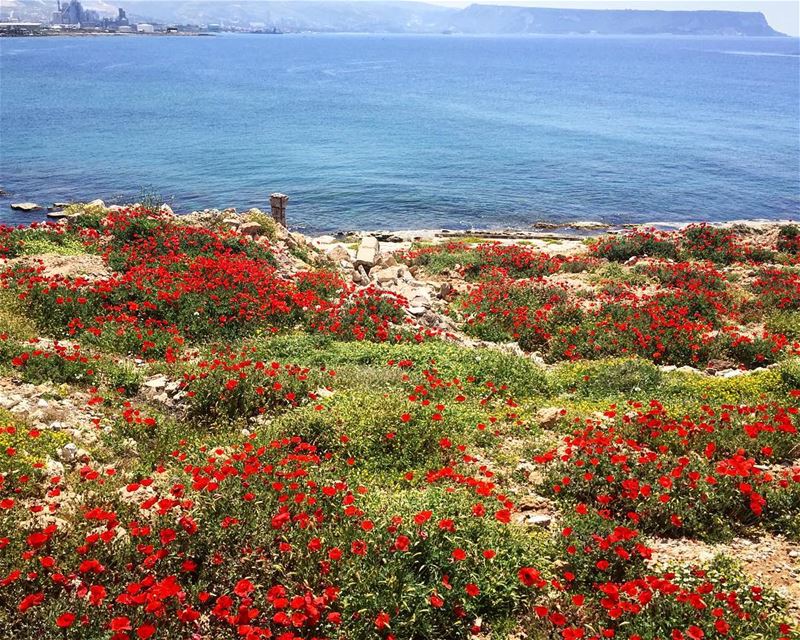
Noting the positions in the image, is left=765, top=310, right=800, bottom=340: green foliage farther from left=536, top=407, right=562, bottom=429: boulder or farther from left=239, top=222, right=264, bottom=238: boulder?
left=239, top=222, right=264, bottom=238: boulder

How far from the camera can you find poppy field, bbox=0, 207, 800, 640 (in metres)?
5.69

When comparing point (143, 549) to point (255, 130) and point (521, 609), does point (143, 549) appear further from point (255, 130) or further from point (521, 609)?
point (255, 130)

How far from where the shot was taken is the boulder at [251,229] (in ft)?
70.9

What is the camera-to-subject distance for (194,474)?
6.93m

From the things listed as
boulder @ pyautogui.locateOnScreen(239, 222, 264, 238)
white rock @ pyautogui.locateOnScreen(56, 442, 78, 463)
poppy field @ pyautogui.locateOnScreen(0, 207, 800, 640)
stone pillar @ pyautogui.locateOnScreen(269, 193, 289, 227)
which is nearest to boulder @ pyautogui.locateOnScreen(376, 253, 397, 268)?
stone pillar @ pyautogui.locateOnScreen(269, 193, 289, 227)

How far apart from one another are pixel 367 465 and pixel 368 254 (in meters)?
18.0

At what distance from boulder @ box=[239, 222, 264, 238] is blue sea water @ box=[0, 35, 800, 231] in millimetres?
17545

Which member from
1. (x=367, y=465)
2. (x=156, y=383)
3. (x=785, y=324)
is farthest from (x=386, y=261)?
(x=367, y=465)

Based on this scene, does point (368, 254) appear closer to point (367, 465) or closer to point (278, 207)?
point (278, 207)

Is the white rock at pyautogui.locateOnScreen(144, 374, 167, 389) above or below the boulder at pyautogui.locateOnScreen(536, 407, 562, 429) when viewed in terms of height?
above

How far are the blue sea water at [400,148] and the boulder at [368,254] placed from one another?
13.2 metres

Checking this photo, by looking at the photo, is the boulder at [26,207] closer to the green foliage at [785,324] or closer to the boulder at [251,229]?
the boulder at [251,229]

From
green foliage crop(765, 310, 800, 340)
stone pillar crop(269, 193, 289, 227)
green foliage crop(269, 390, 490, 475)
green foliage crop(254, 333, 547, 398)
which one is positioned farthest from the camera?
stone pillar crop(269, 193, 289, 227)

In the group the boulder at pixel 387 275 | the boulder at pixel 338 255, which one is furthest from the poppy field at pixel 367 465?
the boulder at pixel 338 255
